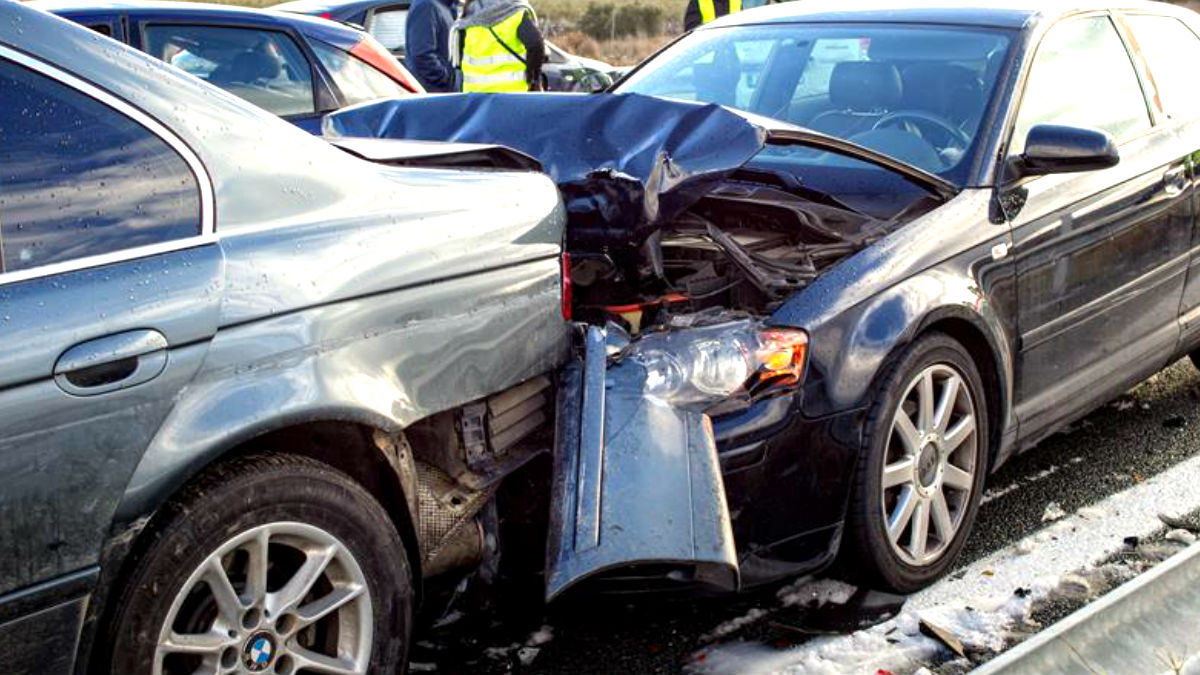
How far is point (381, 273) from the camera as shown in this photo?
3.01 m

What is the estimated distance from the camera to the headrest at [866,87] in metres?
5.04

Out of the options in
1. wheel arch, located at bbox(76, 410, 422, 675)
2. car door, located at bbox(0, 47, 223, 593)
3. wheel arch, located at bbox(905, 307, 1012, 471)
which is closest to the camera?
car door, located at bbox(0, 47, 223, 593)

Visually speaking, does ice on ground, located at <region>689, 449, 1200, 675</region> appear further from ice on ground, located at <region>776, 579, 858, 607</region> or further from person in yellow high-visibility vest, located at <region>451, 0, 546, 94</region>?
person in yellow high-visibility vest, located at <region>451, 0, 546, 94</region>

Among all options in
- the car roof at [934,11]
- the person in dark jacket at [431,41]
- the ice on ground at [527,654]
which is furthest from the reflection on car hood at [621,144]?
the person in dark jacket at [431,41]

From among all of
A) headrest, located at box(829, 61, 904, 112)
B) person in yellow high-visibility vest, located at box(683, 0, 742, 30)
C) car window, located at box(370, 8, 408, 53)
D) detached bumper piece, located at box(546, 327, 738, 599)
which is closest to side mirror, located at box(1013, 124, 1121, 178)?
headrest, located at box(829, 61, 904, 112)

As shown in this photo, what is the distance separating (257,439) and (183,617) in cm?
37

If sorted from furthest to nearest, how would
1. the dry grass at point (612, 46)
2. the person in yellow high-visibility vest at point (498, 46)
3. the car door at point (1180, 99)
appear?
the dry grass at point (612, 46) → the person in yellow high-visibility vest at point (498, 46) → the car door at point (1180, 99)

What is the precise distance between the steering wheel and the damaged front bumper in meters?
1.28

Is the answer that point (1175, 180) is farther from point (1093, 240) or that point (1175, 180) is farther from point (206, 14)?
point (206, 14)

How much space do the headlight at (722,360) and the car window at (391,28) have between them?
7926 millimetres

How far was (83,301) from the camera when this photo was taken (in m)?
2.56

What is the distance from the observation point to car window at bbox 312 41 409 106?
7312mm

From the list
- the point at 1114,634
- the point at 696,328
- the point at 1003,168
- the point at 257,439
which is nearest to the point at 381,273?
the point at 257,439

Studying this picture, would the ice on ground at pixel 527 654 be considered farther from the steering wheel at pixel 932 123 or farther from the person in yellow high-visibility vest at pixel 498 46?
the person in yellow high-visibility vest at pixel 498 46
